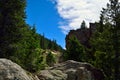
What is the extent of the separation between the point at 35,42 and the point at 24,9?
1094 centimetres

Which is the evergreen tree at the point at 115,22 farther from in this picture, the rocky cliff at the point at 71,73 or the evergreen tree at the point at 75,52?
the evergreen tree at the point at 75,52

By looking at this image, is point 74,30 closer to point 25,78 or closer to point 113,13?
point 113,13

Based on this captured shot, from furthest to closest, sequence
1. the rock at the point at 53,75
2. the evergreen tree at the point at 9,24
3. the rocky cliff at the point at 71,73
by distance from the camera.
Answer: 1. the rocky cliff at the point at 71,73
2. the evergreen tree at the point at 9,24
3. the rock at the point at 53,75

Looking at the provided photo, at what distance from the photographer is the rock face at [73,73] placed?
32.9 meters

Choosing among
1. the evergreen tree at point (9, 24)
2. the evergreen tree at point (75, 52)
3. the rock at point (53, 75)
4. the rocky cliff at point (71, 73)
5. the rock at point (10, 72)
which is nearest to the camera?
the rock at point (10, 72)

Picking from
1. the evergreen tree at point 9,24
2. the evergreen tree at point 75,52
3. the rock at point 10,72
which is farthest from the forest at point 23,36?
the rock at point 10,72

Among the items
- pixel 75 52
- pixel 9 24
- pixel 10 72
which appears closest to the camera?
pixel 10 72

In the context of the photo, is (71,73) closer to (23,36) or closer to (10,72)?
(23,36)

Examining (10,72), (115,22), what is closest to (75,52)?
(115,22)

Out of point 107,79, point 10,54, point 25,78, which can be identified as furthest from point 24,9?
point 25,78

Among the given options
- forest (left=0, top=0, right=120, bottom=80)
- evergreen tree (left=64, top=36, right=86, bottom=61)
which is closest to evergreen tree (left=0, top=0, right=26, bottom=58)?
forest (left=0, top=0, right=120, bottom=80)

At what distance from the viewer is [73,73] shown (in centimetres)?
3441

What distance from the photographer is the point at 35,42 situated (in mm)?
45656

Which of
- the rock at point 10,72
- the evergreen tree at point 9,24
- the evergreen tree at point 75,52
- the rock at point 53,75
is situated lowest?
the rock at point 53,75
